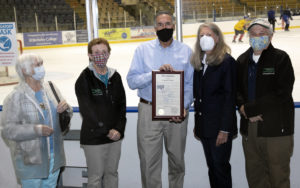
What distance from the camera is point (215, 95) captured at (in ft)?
7.45

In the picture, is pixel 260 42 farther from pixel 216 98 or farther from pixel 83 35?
pixel 83 35

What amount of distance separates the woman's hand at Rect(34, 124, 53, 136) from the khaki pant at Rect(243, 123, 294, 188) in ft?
4.12

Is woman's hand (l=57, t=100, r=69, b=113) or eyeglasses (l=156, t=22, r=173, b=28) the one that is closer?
woman's hand (l=57, t=100, r=69, b=113)

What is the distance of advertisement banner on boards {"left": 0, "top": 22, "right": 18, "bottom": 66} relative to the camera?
17.0 ft

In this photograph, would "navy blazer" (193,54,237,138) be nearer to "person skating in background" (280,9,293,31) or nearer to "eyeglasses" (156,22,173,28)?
"eyeglasses" (156,22,173,28)

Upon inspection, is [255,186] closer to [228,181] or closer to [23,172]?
[228,181]

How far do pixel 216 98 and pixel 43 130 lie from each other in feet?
3.49

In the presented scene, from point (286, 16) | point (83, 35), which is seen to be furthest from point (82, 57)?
point (83, 35)

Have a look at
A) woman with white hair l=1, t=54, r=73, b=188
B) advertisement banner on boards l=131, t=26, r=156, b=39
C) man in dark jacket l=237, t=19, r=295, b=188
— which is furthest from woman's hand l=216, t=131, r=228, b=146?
advertisement banner on boards l=131, t=26, r=156, b=39

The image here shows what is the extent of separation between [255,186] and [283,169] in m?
0.27

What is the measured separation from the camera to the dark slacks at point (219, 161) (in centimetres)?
232

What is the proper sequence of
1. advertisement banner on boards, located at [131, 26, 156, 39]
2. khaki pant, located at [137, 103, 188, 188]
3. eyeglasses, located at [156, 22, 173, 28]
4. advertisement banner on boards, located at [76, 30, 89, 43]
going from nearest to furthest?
eyeglasses, located at [156, 22, 173, 28], khaki pant, located at [137, 103, 188, 188], advertisement banner on boards, located at [76, 30, 89, 43], advertisement banner on boards, located at [131, 26, 156, 39]

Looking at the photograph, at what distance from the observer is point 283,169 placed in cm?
228

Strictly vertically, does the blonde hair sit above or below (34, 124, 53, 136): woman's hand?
above
